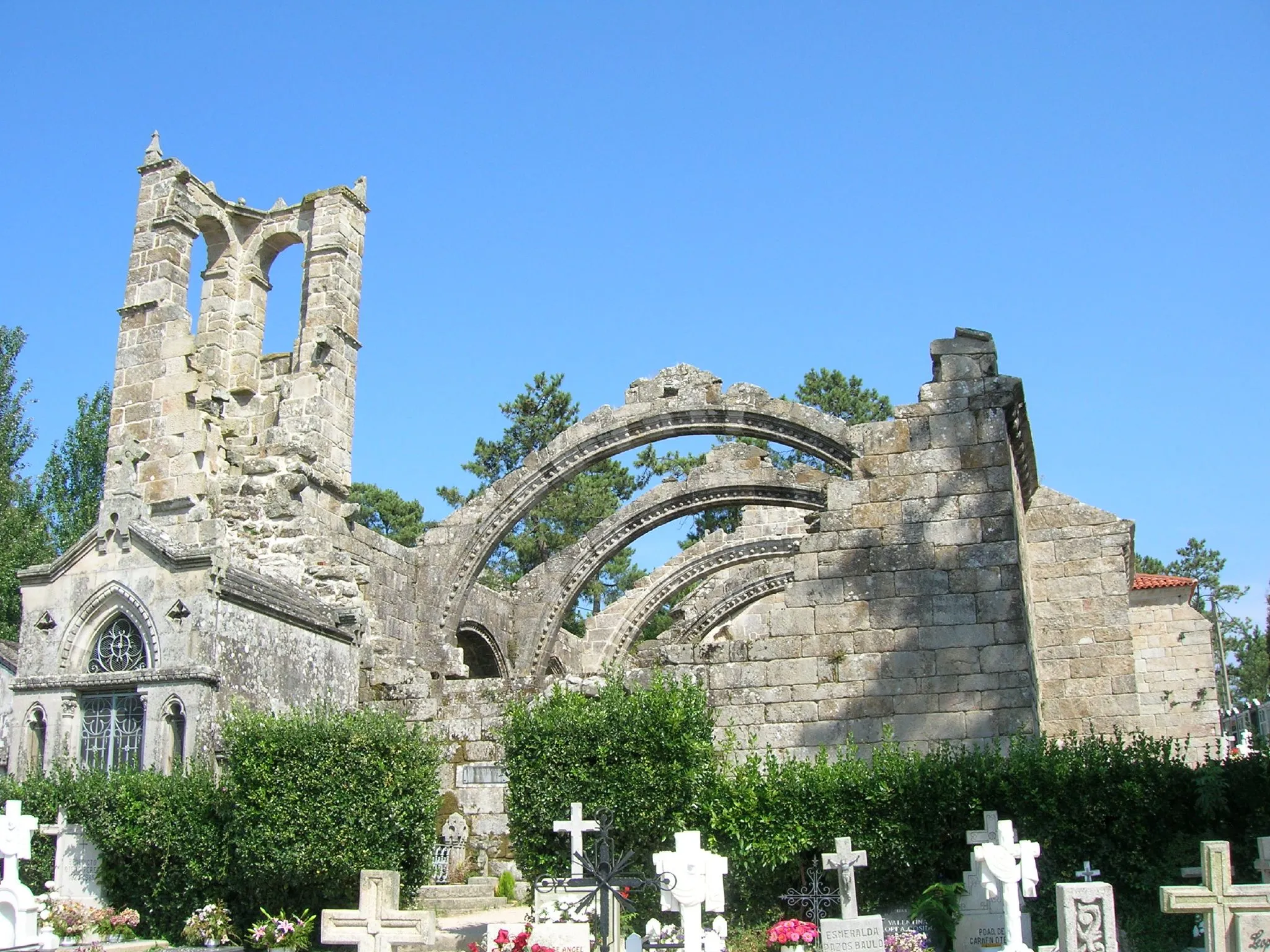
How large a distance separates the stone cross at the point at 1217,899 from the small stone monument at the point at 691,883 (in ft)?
8.43

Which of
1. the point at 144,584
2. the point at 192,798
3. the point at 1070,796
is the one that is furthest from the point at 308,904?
the point at 1070,796

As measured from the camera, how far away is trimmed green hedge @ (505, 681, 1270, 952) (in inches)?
324

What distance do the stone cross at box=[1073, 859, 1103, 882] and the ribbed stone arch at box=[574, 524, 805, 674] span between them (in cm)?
1135

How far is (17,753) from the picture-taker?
1062 cm

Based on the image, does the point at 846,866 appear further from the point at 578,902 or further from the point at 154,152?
the point at 154,152

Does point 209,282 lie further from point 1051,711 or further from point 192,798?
point 1051,711

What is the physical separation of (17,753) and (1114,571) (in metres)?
10.2

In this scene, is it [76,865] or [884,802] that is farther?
[76,865]

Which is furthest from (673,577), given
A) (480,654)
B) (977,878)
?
(977,878)

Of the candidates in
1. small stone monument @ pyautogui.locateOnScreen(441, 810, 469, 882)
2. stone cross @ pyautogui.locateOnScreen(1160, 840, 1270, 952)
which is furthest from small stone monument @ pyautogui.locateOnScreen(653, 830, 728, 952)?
small stone monument @ pyautogui.locateOnScreen(441, 810, 469, 882)

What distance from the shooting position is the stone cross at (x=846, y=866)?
8.25m

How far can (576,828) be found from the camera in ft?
28.6

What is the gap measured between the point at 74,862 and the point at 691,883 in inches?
209

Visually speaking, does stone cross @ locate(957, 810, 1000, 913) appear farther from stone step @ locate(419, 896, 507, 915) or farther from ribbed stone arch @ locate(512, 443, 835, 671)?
ribbed stone arch @ locate(512, 443, 835, 671)
